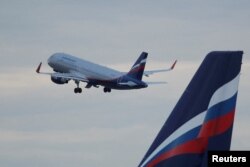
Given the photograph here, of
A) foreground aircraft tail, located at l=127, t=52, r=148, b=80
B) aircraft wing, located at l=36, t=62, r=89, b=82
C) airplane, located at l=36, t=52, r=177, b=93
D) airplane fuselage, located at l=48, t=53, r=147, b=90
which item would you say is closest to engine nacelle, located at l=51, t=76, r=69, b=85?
airplane, located at l=36, t=52, r=177, b=93

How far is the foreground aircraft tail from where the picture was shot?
15088 cm

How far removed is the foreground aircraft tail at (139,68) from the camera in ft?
495

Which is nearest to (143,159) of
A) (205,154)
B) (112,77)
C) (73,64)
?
(205,154)

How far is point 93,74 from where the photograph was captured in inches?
6033

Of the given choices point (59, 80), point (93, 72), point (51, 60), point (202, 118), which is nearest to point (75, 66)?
point (51, 60)

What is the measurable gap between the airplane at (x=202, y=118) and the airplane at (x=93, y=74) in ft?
391

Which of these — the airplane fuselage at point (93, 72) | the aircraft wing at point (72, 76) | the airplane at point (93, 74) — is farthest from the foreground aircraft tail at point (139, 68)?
the aircraft wing at point (72, 76)

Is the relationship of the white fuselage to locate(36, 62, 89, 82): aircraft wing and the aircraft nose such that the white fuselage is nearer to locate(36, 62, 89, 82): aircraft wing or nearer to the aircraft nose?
the aircraft nose

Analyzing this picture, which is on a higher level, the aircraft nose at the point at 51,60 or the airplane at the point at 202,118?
the aircraft nose at the point at 51,60

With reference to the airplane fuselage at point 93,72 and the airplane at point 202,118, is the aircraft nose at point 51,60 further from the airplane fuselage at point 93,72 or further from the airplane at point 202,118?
the airplane at point 202,118

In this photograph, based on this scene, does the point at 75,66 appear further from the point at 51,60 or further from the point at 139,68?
the point at 139,68

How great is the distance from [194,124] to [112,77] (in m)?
124

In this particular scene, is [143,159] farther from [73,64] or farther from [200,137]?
[73,64]

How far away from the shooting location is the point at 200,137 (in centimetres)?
2538
